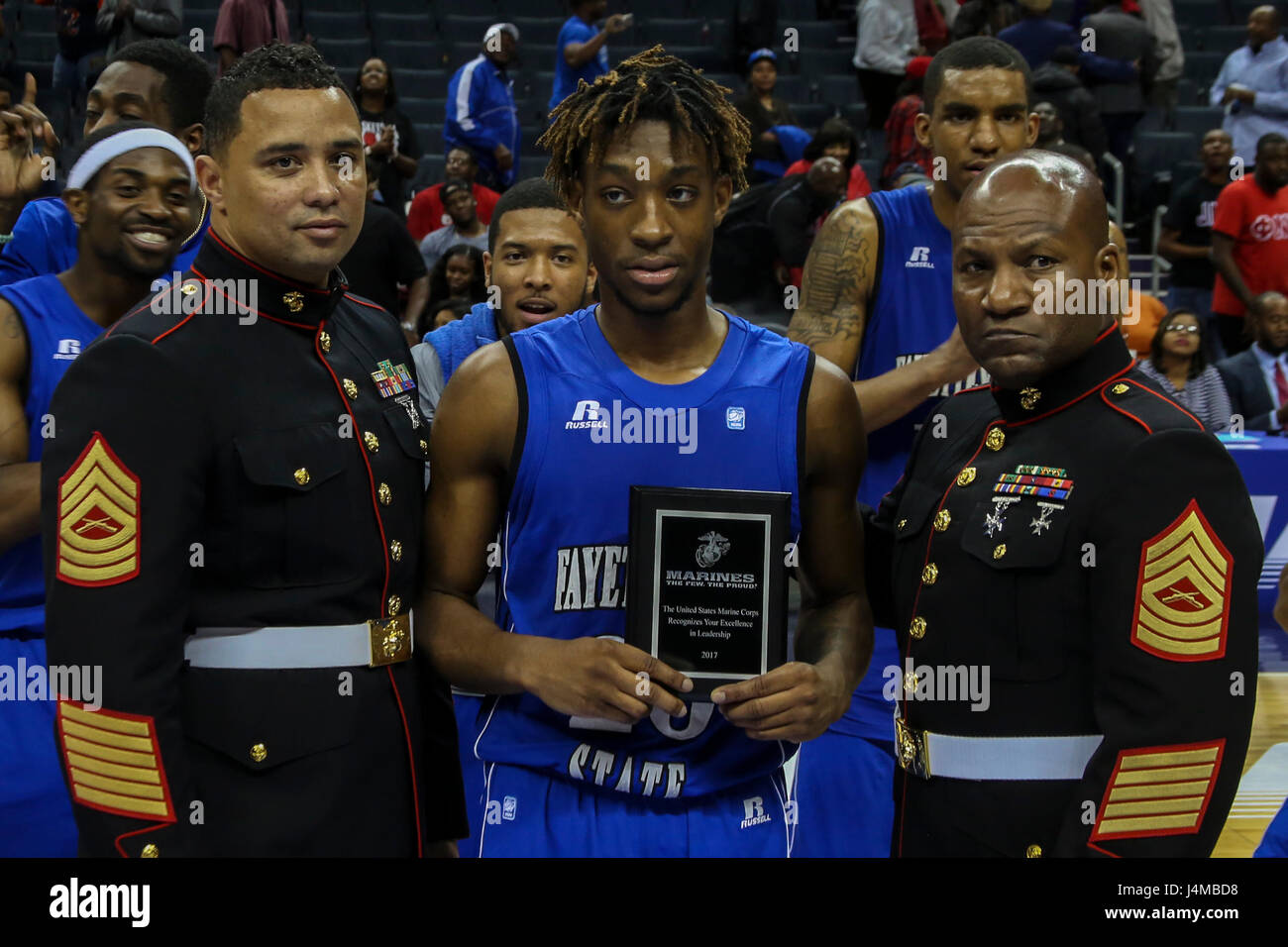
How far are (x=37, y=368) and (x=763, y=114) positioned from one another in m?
7.58

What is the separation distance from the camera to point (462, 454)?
2.44 metres

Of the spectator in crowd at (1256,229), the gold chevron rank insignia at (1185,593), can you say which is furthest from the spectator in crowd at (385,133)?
the gold chevron rank insignia at (1185,593)

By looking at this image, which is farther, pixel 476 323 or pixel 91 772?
pixel 476 323

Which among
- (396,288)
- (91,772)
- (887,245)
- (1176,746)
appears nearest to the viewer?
(1176,746)

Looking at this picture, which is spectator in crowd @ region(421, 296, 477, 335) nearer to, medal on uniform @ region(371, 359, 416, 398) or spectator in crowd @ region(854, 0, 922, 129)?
medal on uniform @ region(371, 359, 416, 398)

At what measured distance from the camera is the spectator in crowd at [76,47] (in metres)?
9.46

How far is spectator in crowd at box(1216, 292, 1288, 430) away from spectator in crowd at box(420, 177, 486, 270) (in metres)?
4.30

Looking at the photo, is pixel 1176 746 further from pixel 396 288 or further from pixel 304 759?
pixel 396 288

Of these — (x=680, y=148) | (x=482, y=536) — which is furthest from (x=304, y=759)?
(x=680, y=148)

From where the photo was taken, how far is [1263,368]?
7.79 meters

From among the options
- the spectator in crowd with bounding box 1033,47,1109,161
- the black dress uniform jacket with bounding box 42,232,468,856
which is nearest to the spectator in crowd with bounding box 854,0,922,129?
the spectator in crowd with bounding box 1033,47,1109,161

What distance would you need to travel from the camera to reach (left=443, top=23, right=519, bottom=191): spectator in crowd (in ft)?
31.3

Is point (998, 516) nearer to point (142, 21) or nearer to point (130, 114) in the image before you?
point (130, 114)

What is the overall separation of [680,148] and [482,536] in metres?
0.76
